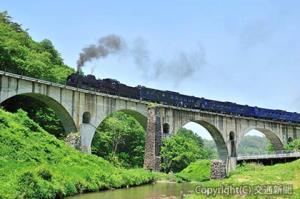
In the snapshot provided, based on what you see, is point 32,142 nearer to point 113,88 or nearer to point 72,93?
point 72,93

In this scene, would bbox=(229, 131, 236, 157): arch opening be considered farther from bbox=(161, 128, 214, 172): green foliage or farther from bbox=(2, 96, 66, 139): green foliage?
A: bbox=(2, 96, 66, 139): green foliage

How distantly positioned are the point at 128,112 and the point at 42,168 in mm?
21917

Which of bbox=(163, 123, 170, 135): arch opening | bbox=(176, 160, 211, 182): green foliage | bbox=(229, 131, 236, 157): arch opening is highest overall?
bbox=(163, 123, 170, 135): arch opening

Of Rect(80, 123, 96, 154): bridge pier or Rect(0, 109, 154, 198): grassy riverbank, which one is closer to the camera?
Rect(0, 109, 154, 198): grassy riverbank

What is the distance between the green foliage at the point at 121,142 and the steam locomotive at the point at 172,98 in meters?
11.4

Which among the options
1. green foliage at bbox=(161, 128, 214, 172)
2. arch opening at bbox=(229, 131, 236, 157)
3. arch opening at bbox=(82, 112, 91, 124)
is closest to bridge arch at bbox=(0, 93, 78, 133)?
arch opening at bbox=(82, 112, 91, 124)

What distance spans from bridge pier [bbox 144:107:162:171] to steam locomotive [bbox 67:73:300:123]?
6.85 ft

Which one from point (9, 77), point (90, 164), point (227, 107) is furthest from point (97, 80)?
point (227, 107)

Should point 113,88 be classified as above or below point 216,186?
above

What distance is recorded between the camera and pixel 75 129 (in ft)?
108

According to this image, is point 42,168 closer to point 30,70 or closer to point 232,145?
point 30,70

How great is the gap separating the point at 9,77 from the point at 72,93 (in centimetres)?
545

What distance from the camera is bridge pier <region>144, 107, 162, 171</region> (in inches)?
1401

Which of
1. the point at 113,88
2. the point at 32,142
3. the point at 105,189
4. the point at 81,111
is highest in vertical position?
the point at 113,88
